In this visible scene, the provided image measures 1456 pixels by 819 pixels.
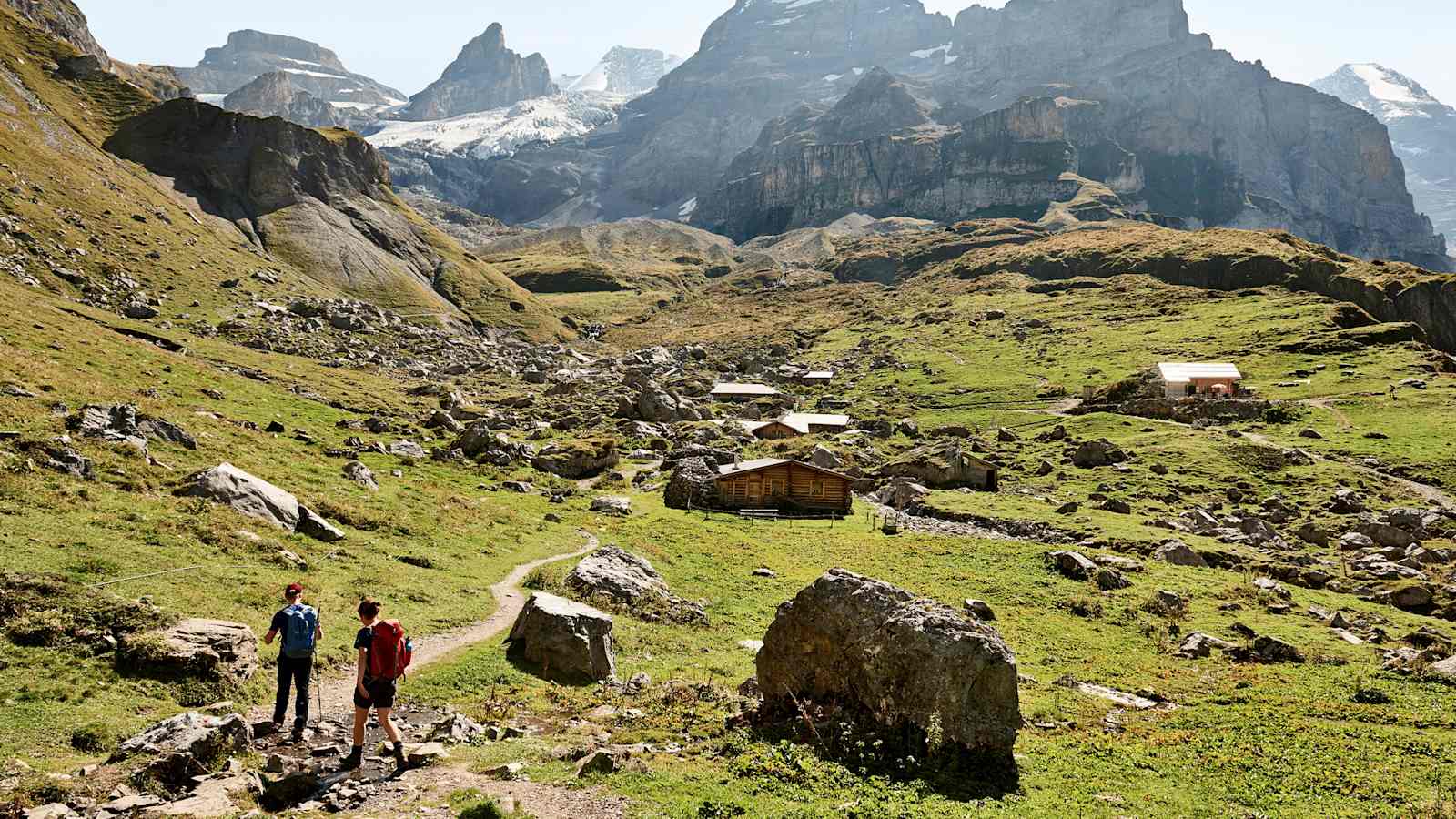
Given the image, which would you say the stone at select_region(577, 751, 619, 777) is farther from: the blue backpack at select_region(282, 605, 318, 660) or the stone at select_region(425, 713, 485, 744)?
the blue backpack at select_region(282, 605, 318, 660)

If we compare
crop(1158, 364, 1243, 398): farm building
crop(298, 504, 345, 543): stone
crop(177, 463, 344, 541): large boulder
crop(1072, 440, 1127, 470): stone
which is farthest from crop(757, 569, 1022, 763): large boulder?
crop(1158, 364, 1243, 398): farm building

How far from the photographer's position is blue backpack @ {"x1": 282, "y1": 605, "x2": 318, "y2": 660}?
17078 millimetres

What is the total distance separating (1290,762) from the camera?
18.9 meters

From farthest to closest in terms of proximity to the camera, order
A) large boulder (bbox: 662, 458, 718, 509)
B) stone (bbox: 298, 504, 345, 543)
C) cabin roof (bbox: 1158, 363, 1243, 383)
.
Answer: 1. cabin roof (bbox: 1158, 363, 1243, 383)
2. large boulder (bbox: 662, 458, 718, 509)
3. stone (bbox: 298, 504, 345, 543)

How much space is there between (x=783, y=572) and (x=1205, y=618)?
→ 2038cm

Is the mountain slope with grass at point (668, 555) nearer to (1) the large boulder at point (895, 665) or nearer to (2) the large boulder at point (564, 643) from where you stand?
(1) the large boulder at point (895, 665)

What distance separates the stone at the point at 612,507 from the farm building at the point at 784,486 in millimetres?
11895

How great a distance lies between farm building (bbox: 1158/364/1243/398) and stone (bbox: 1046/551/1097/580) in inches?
2735

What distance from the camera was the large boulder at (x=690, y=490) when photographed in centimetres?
6456

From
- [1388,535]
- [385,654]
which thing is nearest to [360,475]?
[385,654]

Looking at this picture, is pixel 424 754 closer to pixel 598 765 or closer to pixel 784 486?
pixel 598 765

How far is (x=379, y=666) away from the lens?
54.0ft

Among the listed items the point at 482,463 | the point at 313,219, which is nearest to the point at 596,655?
the point at 482,463

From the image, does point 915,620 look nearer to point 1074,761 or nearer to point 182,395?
point 1074,761
